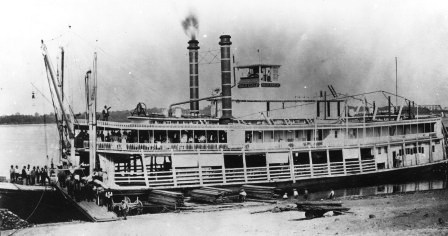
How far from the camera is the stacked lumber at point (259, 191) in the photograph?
26.2 m

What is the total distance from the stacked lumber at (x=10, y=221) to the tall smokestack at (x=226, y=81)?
13754 millimetres

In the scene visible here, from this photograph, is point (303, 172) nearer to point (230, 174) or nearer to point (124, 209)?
point (230, 174)

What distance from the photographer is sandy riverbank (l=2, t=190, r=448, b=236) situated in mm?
17516

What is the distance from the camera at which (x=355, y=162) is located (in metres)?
33.2

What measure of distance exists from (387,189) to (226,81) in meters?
12.7

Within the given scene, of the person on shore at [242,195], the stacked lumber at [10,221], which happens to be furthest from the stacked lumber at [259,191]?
the stacked lumber at [10,221]

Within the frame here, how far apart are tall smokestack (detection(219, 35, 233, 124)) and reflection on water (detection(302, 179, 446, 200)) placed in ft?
23.8

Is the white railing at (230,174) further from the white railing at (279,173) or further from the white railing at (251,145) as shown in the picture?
the white railing at (251,145)

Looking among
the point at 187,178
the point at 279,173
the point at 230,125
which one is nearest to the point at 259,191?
the point at 279,173

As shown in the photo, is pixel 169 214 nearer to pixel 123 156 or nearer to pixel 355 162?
pixel 123 156

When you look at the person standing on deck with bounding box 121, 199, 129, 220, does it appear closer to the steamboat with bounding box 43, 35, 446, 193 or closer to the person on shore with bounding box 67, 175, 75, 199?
the steamboat with bounding box 43, 35, 446, 193

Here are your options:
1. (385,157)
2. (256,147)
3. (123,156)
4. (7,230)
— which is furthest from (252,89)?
(7,230)

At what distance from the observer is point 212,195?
2447 cm

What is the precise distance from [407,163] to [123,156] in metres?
20.2
